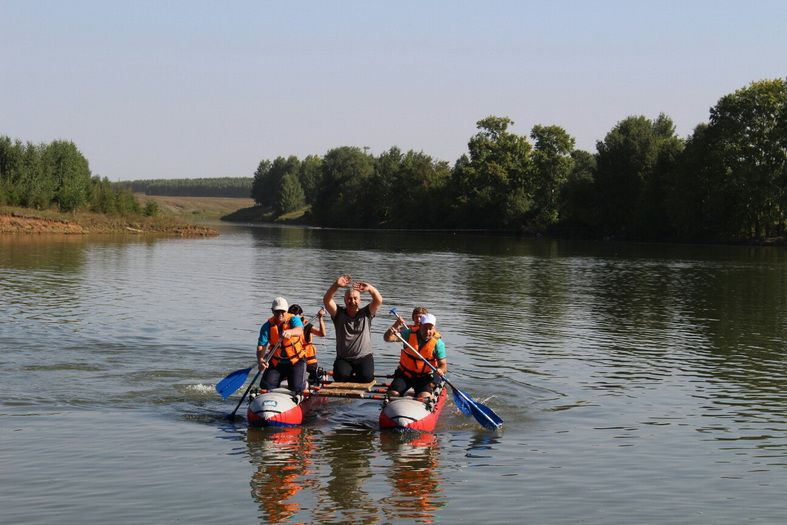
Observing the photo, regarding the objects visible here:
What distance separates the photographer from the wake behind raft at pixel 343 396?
15.2 metres

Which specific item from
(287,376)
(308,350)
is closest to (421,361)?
(308,350)

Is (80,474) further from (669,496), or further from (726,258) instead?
(726,258)

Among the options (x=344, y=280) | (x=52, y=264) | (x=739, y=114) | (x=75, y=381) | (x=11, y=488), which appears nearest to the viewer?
(x=11, y=488)

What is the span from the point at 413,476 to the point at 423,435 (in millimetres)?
2317

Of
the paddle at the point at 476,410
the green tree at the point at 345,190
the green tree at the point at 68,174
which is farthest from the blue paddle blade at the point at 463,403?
the green tree at the point at 345,190

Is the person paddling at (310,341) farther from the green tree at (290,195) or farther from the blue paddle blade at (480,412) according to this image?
the green tree at (290,195)

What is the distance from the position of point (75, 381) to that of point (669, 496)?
Result: 1189 centimetres

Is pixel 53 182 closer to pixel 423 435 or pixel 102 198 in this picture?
pixel 102 198

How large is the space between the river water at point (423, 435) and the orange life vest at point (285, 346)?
118 centimetres

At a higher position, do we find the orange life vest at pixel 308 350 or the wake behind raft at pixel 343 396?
the orange life vest at pixel 308 350

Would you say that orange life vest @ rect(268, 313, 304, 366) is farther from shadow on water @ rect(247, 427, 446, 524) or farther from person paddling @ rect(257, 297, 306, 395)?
shadow on water @ rect(247, 427, 446, 524)

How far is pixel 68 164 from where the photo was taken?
97.8 meters

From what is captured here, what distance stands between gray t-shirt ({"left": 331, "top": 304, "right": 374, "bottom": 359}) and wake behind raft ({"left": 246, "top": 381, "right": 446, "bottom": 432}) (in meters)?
1.24

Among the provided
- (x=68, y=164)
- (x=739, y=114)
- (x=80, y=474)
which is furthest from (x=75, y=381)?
(x=68, y=164)
